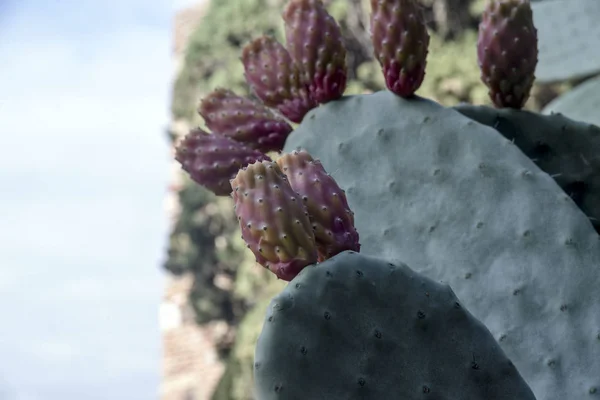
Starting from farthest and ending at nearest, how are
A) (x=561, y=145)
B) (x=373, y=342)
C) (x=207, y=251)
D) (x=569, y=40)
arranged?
(x=207, y=251), (x=569, y=40), (x=561, y=145), (x=373, y=342)

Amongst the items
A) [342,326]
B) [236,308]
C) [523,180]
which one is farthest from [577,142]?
[236,308]

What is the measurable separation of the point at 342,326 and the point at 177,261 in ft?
23.9

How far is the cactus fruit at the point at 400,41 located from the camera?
1.64 m

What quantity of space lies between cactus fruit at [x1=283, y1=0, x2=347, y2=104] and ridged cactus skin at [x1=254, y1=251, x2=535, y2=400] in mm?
668

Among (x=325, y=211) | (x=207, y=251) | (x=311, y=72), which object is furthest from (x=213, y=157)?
(x=207, y=251)

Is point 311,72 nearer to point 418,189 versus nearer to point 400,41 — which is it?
point 400,41

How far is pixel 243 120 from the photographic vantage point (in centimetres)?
174

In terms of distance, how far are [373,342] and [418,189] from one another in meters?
0.55

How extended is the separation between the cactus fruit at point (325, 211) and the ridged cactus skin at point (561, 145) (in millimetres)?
628

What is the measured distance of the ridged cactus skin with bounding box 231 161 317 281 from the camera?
112cm

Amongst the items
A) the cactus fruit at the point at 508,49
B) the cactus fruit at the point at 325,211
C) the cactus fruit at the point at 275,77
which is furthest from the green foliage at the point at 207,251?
the cactus fruit at the point at 325,211

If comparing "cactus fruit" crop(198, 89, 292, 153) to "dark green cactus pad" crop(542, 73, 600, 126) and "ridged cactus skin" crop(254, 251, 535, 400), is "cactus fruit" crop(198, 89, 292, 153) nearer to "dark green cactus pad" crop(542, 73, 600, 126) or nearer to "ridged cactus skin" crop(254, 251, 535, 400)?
"ridged cactus skin" crop(254, 251, 535, 400)

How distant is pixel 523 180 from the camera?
60.2 inches

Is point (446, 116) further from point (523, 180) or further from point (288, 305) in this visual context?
point (288, 305)
